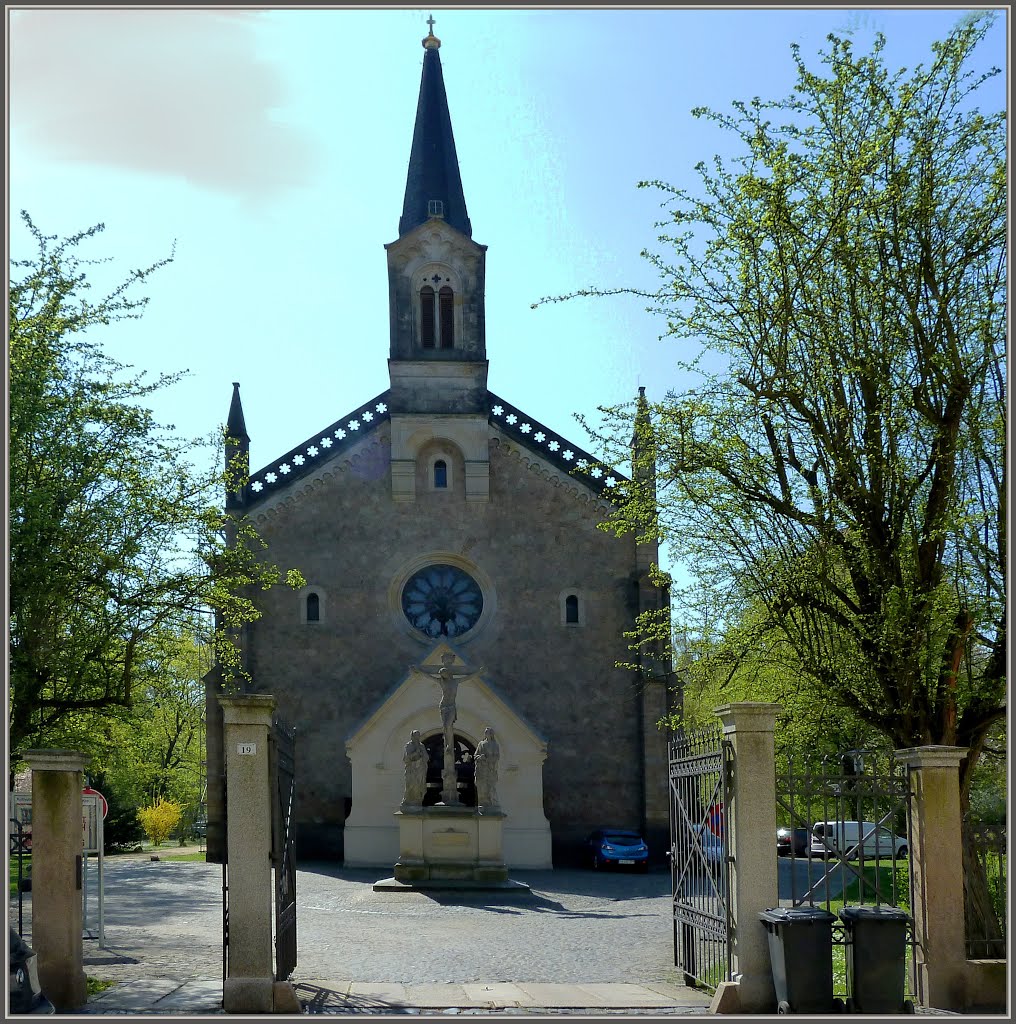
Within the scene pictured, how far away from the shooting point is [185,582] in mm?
16984

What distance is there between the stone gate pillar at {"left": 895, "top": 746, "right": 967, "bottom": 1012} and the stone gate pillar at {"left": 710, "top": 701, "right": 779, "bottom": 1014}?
1.46 m

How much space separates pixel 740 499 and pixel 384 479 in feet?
66.9

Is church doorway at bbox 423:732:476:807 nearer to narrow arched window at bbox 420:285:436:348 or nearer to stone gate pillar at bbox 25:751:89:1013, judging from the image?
narrow arched window at bbox 420:285:436:348

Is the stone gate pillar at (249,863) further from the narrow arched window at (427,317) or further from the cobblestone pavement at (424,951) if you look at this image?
the narrow arched window at (427,317)

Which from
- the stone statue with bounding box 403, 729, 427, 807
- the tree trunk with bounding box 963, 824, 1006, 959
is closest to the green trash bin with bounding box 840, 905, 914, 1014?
the tree trunk with bounding box 963, 824, 1006, 959

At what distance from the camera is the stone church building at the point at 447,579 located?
109ft

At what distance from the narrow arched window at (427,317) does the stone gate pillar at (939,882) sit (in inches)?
984

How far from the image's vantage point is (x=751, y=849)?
473 inches

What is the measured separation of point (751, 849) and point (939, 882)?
1.86 metres

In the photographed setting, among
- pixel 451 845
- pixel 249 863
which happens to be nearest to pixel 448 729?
pixel 451 845

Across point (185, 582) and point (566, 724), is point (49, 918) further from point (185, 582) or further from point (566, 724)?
point (566, 724)

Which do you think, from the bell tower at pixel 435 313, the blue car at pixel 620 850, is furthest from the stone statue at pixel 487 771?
the bell tower at pixel 435 313

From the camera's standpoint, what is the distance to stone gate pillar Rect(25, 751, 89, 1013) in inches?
467

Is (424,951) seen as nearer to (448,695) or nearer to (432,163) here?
(448,695)
